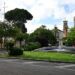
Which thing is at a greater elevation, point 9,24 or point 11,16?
point 11,16

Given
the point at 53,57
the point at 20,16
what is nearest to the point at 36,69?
the point at 53,57

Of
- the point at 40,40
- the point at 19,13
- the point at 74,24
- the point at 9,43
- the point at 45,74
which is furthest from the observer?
the point at 19,13

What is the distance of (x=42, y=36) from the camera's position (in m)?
81.6

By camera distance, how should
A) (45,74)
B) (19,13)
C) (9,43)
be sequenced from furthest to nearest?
(19,13) < (9,43) < (45,74)

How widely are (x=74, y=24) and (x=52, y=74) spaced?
7653 centimetres

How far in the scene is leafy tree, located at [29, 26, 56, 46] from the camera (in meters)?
74.1

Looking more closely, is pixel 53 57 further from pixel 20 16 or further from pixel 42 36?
pixel 20 16

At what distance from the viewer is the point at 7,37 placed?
44.4 meters

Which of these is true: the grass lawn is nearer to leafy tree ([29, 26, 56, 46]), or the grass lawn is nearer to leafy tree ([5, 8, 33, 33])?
leafy tree ([29, 26, 56, 46])

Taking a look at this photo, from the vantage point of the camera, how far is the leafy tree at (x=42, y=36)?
74062 mm

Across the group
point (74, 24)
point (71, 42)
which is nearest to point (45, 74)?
point (71, 42)

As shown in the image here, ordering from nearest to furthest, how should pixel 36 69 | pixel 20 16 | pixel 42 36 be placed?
pixel 36 69, pixel 42 36, pixel 20 16

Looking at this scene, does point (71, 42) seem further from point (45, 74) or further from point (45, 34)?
point (45, 74)

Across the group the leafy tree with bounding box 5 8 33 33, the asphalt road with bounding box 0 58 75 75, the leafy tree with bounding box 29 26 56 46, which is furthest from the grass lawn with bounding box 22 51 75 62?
the leafy tree with bounding box 5 8 33 33
